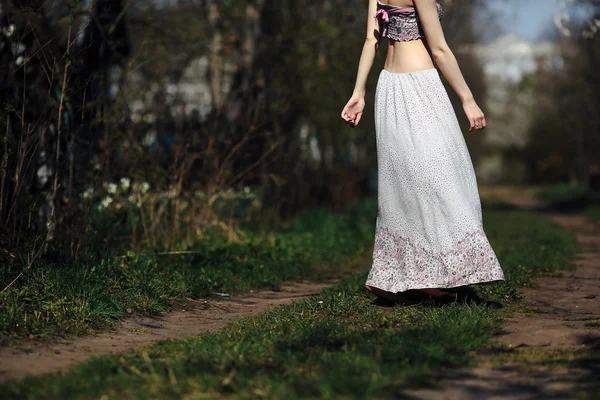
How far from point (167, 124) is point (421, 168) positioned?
205 inches

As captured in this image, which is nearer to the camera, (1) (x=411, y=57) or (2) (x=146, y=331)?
(2) (x=146, y=331)

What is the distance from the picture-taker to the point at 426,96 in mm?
5223

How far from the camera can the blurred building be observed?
44.7 m

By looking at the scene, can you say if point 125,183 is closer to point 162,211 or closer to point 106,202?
point 106,202

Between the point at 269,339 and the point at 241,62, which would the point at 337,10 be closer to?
the point at 241,62

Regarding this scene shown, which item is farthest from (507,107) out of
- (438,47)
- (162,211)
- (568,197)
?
(438,47)

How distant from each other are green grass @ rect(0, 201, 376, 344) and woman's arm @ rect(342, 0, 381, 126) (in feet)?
6.01

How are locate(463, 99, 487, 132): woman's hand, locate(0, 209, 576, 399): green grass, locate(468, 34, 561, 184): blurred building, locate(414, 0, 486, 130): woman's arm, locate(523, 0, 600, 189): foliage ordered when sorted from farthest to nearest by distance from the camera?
locate(468, 34, 561, 184): blurred building
locate(523, 0, 600, 189): foliage
locate(414, 0, 486, 130): woman's arm
locate(463, 99, 487, 132): woman's hand
locate(0, 209, 576, 399): green grass

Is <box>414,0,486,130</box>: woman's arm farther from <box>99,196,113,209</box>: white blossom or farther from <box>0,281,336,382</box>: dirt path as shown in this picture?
<box>99,196,113,209</box>: white blossom

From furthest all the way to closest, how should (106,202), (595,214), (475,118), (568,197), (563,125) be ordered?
(563,125), (568,197), (595,214), (106,202), (475,118)

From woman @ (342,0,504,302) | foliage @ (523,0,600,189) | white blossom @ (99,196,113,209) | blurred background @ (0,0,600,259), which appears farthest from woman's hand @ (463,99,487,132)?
foliage @ (523,0,600,189)

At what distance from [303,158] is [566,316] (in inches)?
368

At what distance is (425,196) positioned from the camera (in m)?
5.19

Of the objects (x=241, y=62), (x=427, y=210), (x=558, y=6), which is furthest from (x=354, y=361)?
(x=558, y=6)
